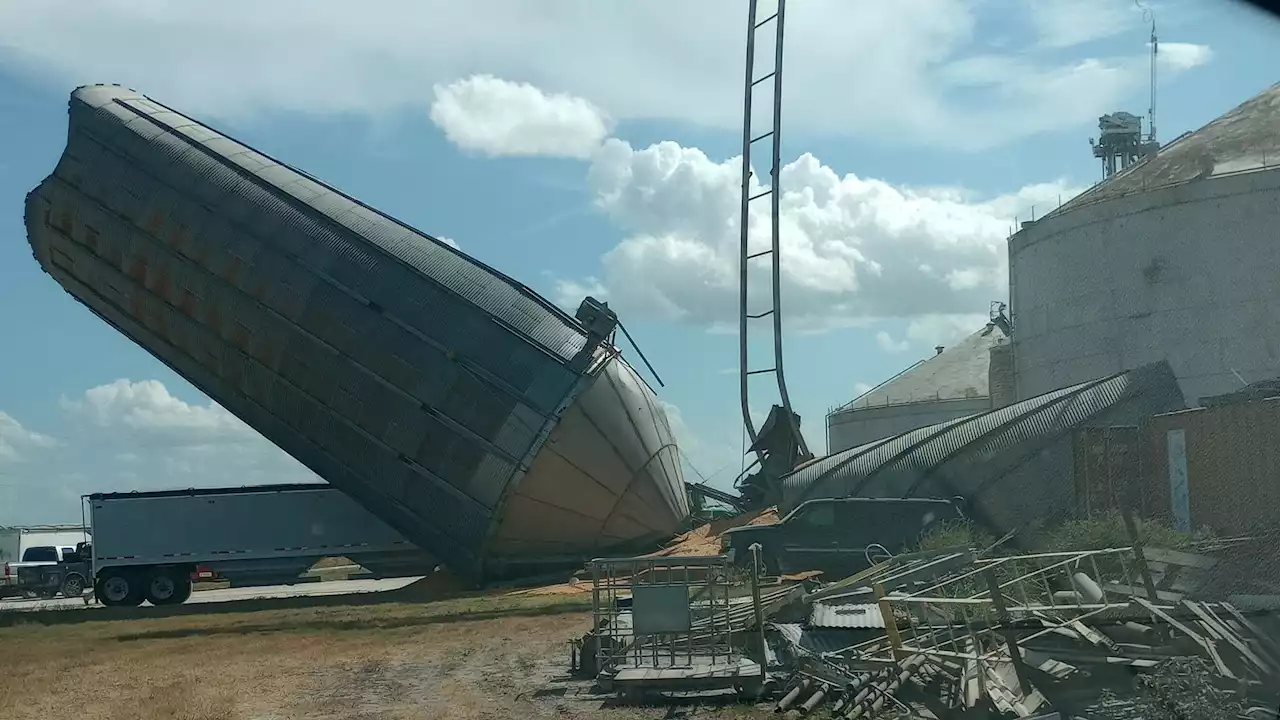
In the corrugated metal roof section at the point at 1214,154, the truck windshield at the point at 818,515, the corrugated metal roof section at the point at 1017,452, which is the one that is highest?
the corrugated metal roof section at the point at 1214,154

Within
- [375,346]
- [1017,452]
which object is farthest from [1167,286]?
[375,346]

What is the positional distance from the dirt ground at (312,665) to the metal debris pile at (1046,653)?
1236 millimetres

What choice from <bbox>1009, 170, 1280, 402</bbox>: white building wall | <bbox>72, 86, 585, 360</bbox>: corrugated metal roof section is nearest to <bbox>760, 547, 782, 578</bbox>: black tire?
<bbox>72, 86, 585, 360</bbox>: corrugated metal roof section

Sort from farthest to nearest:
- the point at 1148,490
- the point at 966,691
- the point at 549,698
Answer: the point at 1148,490
the point at 549,698
the point at 966,691

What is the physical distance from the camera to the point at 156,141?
115ft

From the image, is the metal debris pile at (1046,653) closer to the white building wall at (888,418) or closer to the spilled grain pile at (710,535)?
the spilled grain pile at (710,535)

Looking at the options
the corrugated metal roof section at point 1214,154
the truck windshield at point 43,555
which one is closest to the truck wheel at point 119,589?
the truck windshield at point 43,555

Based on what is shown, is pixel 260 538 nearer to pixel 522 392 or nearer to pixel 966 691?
pixel 522 392

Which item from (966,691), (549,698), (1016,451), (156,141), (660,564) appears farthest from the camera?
(156,141)

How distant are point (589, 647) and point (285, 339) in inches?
766

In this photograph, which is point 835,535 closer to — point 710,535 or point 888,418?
point 710,535

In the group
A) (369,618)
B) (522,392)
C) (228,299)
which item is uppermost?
(228,299)

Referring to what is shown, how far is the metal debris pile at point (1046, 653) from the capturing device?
9344mm

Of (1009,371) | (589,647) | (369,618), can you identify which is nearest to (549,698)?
(589,647)
